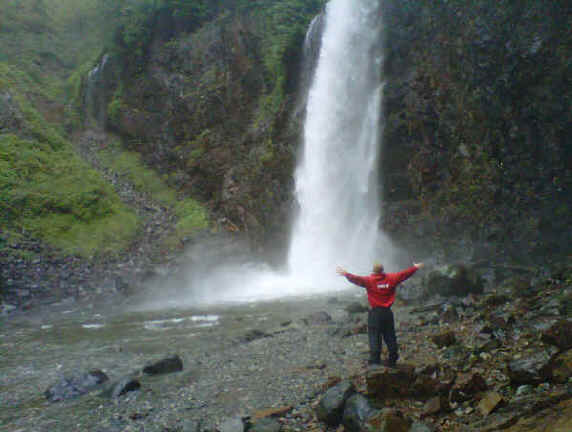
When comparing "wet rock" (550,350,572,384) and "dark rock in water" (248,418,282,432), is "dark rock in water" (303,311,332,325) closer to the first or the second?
"dark rock in water" (248,418,282,432)

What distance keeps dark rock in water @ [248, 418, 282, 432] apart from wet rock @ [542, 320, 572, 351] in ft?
9.68

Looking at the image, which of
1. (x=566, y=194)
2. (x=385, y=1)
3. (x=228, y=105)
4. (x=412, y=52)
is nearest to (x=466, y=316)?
(x=566, y=194)

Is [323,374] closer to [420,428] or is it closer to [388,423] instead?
[388,423]

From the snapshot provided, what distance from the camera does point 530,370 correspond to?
3689 millimetres

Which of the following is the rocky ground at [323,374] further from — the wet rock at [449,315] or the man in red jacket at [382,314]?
the man in red jacket at [382,314]

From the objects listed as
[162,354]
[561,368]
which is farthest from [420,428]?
[162,354]

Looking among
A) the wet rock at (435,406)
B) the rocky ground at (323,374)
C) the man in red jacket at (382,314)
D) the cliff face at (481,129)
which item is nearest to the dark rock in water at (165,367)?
the rocky ground at (323,374)

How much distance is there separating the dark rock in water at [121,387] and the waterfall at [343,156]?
12957 mm

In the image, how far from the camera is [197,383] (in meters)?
5.71

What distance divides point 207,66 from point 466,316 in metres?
25.7

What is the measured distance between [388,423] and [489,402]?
3.04 feet

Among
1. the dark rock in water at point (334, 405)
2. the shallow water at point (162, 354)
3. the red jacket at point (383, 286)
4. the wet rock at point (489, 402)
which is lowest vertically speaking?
the shallow water at point (162, 354)

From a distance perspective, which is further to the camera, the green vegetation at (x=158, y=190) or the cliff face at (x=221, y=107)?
the green vegetation at (x=158, y=190)

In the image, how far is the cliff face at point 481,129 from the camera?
14273 millimetres
